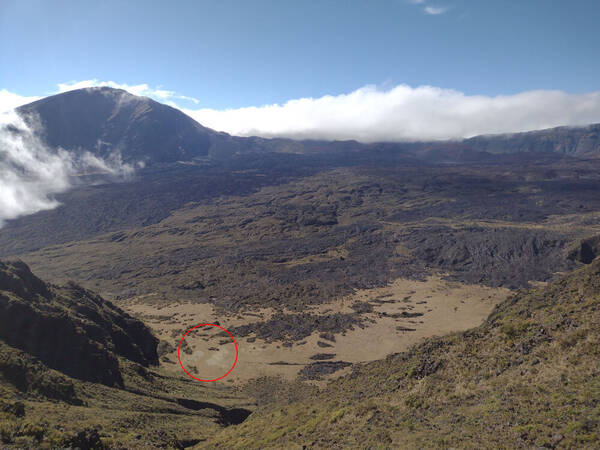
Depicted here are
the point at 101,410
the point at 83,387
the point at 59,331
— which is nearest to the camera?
the point at 101,410

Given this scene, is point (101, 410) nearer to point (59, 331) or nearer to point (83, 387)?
point (83, 387)

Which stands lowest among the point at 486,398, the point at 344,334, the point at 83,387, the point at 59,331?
the point at 344,334

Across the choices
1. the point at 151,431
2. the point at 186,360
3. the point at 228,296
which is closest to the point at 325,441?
the point at 151,431

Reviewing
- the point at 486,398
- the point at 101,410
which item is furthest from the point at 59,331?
the point at 486,398

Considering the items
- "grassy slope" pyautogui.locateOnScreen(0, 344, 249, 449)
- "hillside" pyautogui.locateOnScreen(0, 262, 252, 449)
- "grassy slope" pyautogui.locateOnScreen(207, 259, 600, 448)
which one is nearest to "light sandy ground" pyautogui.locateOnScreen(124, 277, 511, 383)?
"hillside" pyautogui.locateOnScreen(0, 262, 252, 449)

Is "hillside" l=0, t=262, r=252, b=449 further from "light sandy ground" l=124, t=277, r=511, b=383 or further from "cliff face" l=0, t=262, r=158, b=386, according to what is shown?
"light sandy ground" l=124, t=277, r=511, b=383

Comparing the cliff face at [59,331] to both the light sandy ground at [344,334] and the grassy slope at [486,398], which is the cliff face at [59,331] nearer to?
the light sandy ground at [344,334]

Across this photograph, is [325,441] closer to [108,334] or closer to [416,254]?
[108,334]
